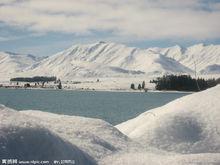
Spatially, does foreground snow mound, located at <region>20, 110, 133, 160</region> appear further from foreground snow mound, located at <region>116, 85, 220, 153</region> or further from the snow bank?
foreground snow mound, located at <region>116, 85, 220, 153</region>

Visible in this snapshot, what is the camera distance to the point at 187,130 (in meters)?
30.6

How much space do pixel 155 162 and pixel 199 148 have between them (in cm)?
1048

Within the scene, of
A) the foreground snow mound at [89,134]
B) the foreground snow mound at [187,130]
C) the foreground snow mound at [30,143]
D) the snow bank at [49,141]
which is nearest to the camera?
the foreground snow mound at [30,143]

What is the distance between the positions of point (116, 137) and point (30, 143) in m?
7.11

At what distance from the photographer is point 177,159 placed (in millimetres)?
18953

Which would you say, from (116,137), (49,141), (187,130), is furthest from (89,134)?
(187,130)

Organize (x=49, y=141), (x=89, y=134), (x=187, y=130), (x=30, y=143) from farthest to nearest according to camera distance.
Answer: (x=187, y=130) → (x=89, y=134) → (x=49, y=141) → (x=30, y=143)

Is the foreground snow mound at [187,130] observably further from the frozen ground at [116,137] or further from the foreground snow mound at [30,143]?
the foreground snow mound at [30,143]

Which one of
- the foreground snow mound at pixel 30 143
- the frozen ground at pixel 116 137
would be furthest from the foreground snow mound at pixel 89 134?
the foreground snow mound at pixel 30 143

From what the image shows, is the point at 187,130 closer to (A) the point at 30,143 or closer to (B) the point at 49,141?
(B) the point at 49,141

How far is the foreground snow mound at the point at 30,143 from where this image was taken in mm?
16047

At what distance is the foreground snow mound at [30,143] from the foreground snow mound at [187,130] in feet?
37.4

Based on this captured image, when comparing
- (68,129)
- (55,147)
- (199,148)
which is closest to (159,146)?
(199,148)

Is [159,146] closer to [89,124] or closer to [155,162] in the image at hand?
[89,124]
